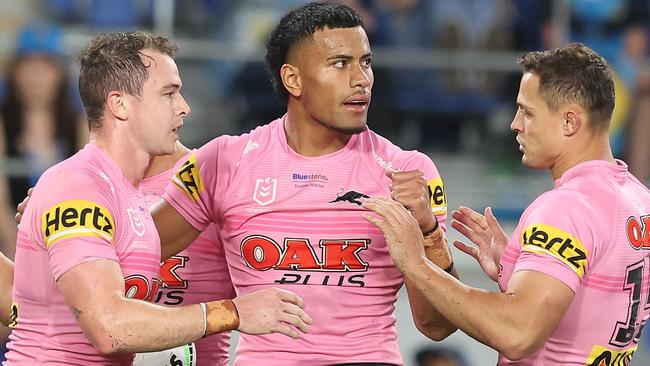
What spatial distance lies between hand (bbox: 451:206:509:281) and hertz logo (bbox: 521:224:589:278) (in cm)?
61

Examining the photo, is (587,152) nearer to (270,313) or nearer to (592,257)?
(592,257)

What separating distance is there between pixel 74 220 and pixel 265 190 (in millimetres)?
1016

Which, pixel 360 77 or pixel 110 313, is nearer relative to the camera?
pixel 110 313

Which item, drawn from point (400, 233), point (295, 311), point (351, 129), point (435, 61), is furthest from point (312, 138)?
point (435, 61)

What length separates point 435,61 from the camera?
9.08 metres

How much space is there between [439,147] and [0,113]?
3.39 meters

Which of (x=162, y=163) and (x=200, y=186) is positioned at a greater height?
(x=162, y=163)

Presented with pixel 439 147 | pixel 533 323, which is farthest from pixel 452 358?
pixel 533 323

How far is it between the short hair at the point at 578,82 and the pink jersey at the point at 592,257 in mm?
197

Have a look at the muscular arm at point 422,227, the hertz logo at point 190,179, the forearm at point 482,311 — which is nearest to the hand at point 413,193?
the muscular arm at point 422,227

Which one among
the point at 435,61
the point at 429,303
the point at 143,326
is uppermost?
the point at 435,61

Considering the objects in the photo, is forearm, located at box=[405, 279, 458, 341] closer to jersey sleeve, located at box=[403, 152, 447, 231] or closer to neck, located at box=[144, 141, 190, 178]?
jersey sleeve, located at box=[403, 152, 447, 231]

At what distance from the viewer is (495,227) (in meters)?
4.71

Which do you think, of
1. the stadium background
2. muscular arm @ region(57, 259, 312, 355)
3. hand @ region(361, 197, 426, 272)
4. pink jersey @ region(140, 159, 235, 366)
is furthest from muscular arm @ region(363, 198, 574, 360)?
the stadium background
